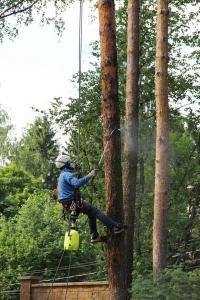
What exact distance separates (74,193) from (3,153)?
41893mm

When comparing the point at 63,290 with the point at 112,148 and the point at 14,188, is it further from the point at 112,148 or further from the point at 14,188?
the point at 14,188

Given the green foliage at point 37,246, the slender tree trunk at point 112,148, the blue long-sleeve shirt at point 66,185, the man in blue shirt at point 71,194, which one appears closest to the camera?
the man in blue shirt at point 71,194

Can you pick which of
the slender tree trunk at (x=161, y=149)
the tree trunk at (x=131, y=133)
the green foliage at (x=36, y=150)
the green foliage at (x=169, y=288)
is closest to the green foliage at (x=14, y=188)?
the green foliage at (x=36, y=150)

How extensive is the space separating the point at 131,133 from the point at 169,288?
10.7 ft

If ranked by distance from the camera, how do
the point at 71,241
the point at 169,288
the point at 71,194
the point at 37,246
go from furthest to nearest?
the point at 37,246 → the point at 169,288 → the point at 71,194 → the point at 71,241

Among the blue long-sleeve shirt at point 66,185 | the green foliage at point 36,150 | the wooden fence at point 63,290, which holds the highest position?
the green foliage at point 36,150

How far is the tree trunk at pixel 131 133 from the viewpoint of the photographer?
12.3 m

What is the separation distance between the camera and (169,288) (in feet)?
34.0

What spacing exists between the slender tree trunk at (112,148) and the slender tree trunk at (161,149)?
81.6 inches

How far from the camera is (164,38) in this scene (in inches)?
503

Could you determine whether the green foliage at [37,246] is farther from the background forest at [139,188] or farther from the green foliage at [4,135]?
the green foliage at [4,135]

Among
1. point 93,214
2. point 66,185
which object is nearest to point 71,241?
point 93,214

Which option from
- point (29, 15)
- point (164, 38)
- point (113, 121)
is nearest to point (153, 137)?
point (29, 15)

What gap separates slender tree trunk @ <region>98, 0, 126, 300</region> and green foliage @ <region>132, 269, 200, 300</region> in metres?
0.54
